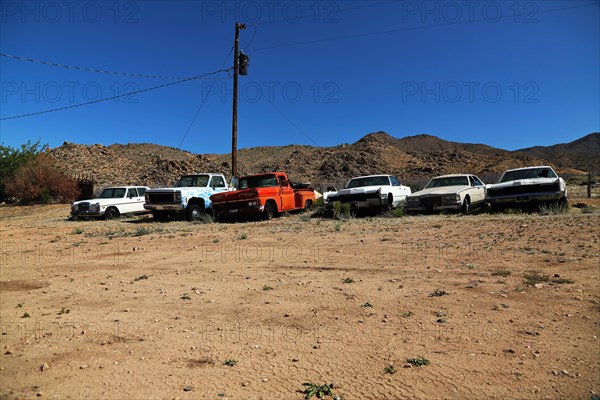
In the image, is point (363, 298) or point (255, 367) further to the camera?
point (363, 298)

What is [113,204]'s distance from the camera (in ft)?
64.6

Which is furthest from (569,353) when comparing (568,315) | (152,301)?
(152,301)

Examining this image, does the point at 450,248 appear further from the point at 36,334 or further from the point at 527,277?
the point at 36,334

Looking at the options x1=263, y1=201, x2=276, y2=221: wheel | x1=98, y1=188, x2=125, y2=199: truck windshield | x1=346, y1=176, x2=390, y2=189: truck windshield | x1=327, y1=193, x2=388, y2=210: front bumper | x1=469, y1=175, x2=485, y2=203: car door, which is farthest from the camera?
x1=98, y1=188, x2=125, y2=199: truck windshield

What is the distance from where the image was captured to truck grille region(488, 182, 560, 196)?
13.2 m

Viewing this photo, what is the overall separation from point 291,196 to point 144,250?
26.6 feet

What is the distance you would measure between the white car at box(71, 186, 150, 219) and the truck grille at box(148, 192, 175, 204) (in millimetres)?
3334

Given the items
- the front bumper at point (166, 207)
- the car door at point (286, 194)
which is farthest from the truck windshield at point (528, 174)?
the front bumper at point (166, 207)

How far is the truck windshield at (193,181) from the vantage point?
18.0m

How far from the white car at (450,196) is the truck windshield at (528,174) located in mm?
1088

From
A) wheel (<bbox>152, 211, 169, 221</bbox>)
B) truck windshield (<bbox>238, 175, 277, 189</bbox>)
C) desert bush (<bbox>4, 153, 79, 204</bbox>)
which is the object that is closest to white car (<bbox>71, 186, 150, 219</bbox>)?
wheel (<bbox>152, 211, 169, 221</bbox>)

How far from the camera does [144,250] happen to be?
32.8 ft

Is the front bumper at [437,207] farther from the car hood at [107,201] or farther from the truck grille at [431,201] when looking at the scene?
the car hood at [107,201]

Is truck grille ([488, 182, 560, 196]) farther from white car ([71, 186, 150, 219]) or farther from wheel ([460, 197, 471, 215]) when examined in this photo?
white car ([71, 186, 150, 219])
